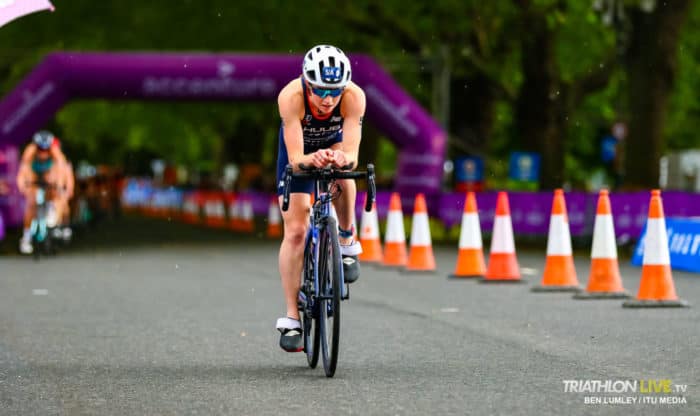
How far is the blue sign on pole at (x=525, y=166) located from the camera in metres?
30.1

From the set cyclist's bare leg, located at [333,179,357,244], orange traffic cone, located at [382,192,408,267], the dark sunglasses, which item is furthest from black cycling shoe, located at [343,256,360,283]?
orange traffic cone, located at [382,192,408,267]

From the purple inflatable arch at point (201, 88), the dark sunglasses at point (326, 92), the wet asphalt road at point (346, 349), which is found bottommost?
the wet asphalt road at point (346, 349)

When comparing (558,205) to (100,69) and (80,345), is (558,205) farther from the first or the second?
(100,69)

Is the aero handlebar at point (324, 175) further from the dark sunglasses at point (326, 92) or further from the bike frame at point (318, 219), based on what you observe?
the dark sunglasses at point (326, 92)

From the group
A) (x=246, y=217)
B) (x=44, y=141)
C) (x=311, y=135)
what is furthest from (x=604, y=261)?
(x=246, y=217)

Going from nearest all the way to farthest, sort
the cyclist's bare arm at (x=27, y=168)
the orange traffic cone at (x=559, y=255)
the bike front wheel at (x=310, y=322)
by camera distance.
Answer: the bike front wheel at (x=310, y=322)
the orange traffic cone at (x=559, y=255)
the cyclist's bare arm at (x=27, y=168)

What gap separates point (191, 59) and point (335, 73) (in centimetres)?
2177

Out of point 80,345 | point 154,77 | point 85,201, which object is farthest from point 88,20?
point 80,345

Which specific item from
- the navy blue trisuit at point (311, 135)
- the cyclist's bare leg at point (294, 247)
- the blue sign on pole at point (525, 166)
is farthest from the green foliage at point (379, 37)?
the cyclist's bare leg at point (294, 247)

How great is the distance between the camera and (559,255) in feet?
47.0

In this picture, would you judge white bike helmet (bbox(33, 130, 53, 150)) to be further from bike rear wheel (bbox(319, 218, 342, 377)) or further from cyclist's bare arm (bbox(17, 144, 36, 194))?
bike rear wheel (bbox(319, 218, 342, 377))

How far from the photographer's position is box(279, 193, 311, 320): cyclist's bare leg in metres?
8.93

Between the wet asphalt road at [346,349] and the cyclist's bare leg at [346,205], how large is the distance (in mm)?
818

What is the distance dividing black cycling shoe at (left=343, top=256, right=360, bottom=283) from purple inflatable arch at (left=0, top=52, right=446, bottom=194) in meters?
19.7
